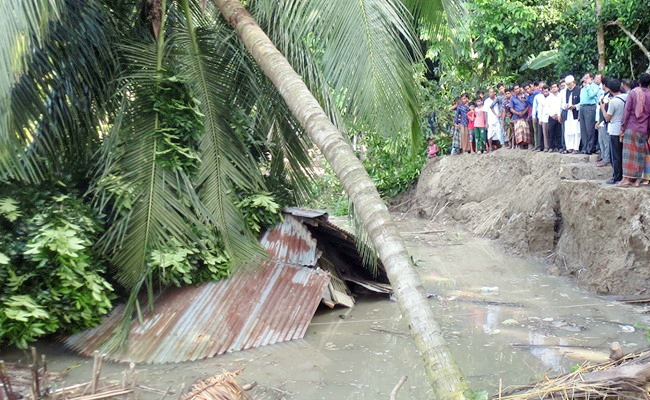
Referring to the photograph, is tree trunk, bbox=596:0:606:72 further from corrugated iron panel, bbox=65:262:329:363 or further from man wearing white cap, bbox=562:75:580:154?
corrugated iron panel, bbox=65:262:329:363

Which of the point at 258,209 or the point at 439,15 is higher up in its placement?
the point at 439,15

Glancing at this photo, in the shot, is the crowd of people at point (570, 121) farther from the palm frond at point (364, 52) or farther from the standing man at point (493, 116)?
Result: the palm frond at point (364, 52)

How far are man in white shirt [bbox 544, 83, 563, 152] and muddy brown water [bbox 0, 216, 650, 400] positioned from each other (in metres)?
4.03

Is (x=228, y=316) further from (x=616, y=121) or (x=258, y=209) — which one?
(x=616, y=121)

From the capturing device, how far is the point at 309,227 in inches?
361

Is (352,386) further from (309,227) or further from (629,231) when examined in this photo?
(629,231)

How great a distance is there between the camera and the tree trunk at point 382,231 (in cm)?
359

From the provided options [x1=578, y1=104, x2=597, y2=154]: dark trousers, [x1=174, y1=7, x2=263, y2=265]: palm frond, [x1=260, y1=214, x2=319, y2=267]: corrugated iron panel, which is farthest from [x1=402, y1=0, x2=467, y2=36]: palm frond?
[x1=578, y1=104, x2=597, y2=154]: dark trousers

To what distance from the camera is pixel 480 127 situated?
16906 millimetres

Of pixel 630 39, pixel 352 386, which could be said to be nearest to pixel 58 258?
pixel 352 386

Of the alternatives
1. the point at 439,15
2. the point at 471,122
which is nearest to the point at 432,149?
the point at 471,122

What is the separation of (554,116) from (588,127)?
52.6 inches

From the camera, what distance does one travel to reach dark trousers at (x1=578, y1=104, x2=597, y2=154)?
39.1 feet

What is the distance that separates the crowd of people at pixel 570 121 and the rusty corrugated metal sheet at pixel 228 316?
14.5 feet
